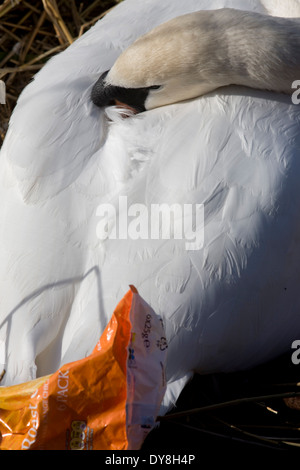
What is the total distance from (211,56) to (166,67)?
0.11m

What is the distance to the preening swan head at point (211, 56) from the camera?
6.07 feet

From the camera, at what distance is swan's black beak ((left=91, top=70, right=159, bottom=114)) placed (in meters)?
1.90

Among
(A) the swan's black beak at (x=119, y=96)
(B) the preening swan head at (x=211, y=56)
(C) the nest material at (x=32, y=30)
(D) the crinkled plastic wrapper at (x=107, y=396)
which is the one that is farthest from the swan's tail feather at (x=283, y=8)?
(D) the crinkled plastic wrapper at (x=107, y=396)

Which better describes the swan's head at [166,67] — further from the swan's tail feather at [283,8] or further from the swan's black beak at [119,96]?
the swan's tail feather at [283,8]

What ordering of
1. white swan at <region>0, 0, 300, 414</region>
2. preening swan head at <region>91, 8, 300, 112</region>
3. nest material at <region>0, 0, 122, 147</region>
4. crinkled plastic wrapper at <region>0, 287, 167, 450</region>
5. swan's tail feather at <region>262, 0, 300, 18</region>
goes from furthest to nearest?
1. nest material at <region>0, 0, 122, 147</region>
2. swan's tail feather at <region>262, 0, 300, 18</region>
3. preening swan head at <region>91, 8, 300, 112</region>
4. white swan at <region>0, 0, 300, 414</region>
5. crinkled plastic wrapper at <region>0, 287, 167, 450</region>

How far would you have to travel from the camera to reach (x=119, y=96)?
6.27 feet

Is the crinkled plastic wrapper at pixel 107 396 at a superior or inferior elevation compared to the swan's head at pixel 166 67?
inferior

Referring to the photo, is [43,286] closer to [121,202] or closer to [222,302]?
[121,202]

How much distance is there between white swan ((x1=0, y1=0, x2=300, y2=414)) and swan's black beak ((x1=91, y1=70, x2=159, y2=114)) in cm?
4

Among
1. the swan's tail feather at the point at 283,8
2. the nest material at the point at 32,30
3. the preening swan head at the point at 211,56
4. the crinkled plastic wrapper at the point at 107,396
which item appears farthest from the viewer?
the nest material at the point at 32,30

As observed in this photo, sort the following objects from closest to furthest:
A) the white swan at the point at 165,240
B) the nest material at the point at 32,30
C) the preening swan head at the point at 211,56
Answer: the white swan at the point at 165,240
the preening swan head at the point at 211,56
the nest material at the point at 32,30

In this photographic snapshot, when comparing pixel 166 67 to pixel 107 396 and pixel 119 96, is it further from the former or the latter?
pixel 107 396

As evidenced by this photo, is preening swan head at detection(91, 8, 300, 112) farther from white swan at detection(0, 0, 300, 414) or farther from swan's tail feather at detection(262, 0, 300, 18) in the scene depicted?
swan's tail feather at detection(262, 0, 300, 18)

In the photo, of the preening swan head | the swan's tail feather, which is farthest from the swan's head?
the swan's tail feather
